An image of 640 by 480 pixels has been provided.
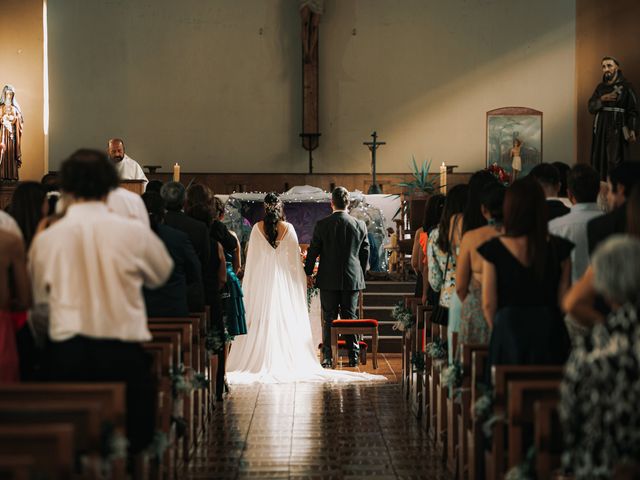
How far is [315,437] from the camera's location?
275 inches

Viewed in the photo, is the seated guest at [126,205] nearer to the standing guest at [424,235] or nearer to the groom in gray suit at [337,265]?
the standing guest at [424,235]

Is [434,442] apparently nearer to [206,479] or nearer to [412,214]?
[206,479]

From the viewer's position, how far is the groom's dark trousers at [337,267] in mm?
10102

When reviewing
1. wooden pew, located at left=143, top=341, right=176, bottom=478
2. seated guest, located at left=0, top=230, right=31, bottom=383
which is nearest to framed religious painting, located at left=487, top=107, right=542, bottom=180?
wooden pew, located at left=143, top=341, right=176, bottom=478

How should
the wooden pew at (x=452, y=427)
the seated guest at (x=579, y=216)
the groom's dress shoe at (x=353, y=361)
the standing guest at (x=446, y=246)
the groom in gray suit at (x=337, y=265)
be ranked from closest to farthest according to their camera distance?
the seated guest at (x=579, y=216), the wooden pew at (x=452, y=427), the standing guest at (x=446, y=246), the groom in gray suit at (x=337, y=265), the groom's dress shoe at (x=353, y=361)

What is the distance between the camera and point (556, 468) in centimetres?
391

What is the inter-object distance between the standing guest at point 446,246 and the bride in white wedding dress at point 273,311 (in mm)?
3359

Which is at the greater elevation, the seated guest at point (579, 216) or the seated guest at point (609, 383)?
the seated guest at point (579, 216)

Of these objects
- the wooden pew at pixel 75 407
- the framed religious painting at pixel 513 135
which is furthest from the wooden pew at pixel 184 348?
the framed religious painting at pixel 513 135

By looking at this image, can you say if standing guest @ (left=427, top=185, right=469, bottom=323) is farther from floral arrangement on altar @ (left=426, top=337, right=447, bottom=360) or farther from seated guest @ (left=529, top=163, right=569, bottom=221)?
seated guest @ (left=529, top=163, right=569, bottom=221)

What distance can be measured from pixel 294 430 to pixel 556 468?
11.5 feet

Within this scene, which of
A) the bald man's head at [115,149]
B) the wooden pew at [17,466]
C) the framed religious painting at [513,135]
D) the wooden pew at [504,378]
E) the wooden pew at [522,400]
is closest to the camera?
the wooden pew at [17,466]

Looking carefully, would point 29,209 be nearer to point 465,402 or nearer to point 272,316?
point 465,402

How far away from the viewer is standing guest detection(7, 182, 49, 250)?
5.15 meters
